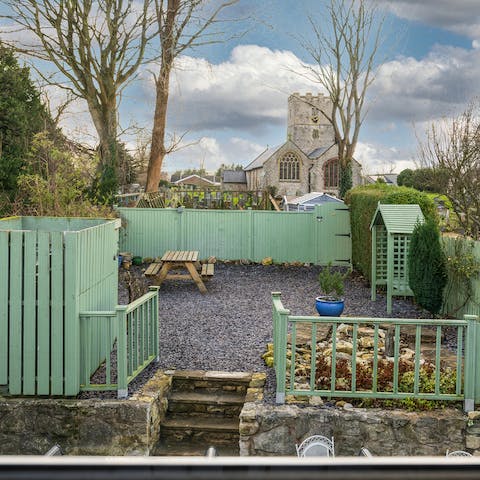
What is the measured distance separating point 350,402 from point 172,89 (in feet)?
53.0

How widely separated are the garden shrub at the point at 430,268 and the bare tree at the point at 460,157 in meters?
5.28

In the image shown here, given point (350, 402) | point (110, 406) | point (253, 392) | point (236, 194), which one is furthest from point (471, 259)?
point (236, 194)

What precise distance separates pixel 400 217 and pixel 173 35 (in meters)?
11.9

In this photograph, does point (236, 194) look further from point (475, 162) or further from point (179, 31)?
point (475, 162)

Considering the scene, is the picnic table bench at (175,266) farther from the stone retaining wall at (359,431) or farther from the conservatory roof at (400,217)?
the stone retaining wall at (359,431)

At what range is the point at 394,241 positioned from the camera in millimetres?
10984

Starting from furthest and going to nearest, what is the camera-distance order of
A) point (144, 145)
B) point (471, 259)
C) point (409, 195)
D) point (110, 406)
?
point (144, 145) < point (409, 195) < point (471, 259) < point (110, 406)

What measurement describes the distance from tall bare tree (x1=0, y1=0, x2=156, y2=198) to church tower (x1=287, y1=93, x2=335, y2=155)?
1724 inches

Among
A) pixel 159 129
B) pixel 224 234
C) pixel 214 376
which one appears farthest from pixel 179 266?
pixel 159 129

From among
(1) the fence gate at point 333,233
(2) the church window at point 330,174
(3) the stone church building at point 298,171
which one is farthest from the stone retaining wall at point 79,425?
(2) the church window at point 330,174

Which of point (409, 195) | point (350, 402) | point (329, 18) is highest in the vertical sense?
point (329, 18)

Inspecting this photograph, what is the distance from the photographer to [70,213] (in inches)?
466

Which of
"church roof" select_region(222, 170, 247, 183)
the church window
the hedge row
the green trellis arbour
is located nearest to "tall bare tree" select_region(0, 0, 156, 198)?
the hedge row

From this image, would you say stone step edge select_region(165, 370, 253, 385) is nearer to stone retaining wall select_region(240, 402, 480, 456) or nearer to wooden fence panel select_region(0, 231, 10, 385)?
stone retaining wall select_region(240, 402, 480, 456)
